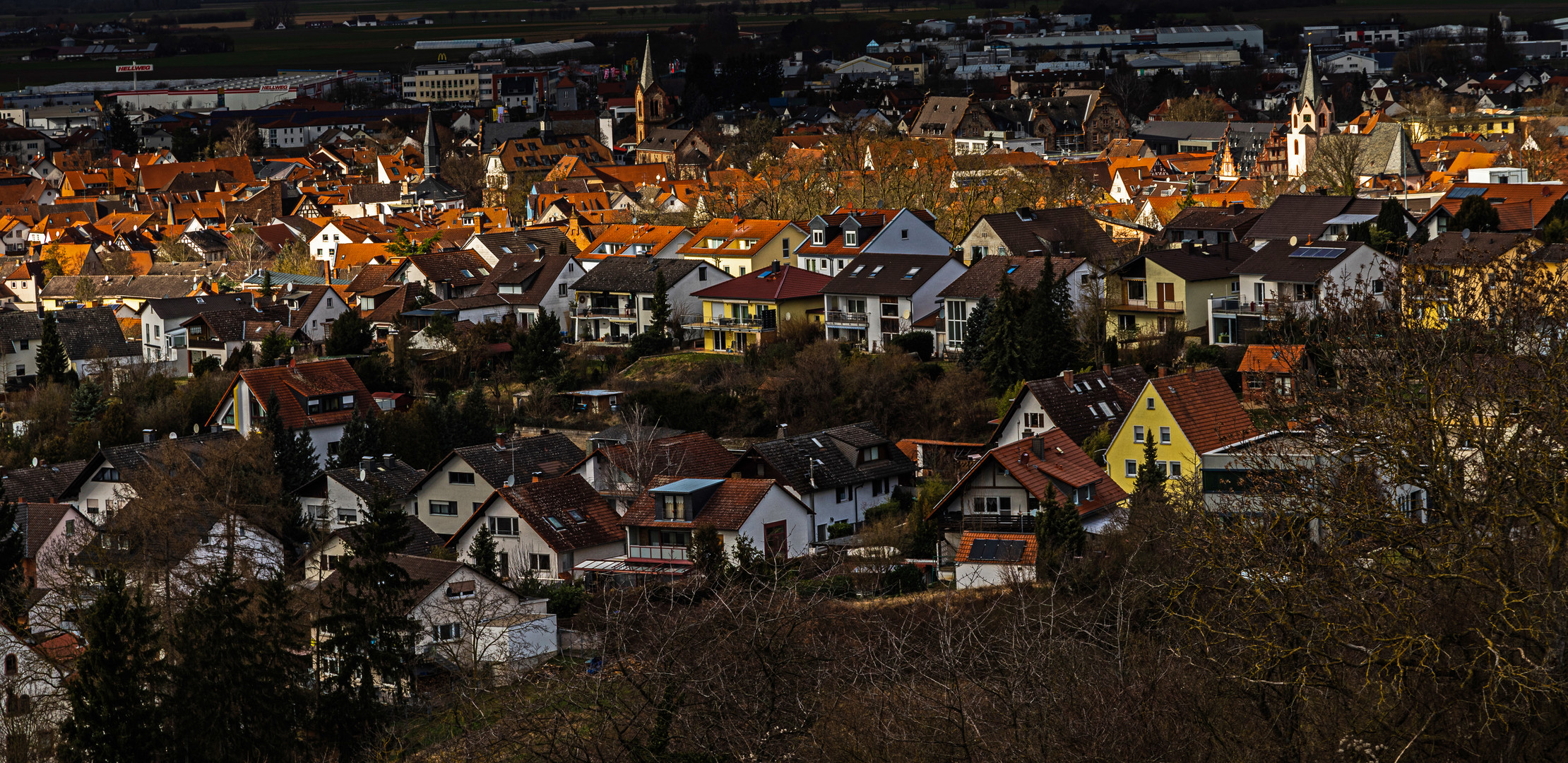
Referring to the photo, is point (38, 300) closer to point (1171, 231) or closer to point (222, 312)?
point (222, 312)

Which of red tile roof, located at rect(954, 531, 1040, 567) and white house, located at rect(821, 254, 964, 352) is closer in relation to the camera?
red tile roof, located at rect(954, 531, 1040, 567)

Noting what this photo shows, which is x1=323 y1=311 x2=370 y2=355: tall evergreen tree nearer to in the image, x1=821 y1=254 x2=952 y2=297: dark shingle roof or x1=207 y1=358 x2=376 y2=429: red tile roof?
x1=207 y1=358 x2=376 y2=429: red tile roof

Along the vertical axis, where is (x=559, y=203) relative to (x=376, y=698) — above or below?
above

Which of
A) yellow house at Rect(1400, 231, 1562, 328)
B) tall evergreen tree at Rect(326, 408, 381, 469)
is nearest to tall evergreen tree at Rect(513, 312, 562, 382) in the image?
tall evergreen tree at Rect(326, 408, 381, 469)

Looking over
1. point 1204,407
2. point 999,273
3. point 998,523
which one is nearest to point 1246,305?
point 999,273

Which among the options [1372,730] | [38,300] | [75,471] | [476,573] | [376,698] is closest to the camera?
[1372,730]

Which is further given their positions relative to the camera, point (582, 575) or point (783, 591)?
point (582, 575)

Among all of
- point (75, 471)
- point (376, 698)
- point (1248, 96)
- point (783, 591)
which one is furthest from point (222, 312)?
point (1248, 96)
